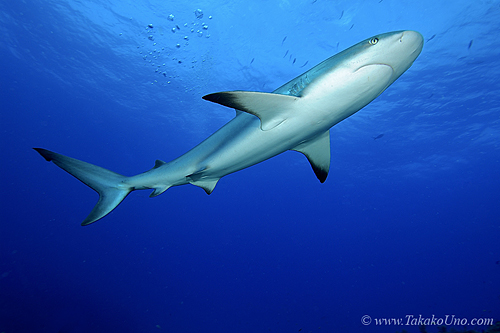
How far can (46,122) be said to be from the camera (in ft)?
150

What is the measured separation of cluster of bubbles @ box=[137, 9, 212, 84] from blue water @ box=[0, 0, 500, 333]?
0.38ft

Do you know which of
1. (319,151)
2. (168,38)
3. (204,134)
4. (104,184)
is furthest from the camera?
(204,134)

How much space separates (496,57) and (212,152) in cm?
2025

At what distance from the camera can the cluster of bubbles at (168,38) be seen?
16.3 meters

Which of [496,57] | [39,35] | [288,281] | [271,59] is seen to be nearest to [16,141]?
[39,35]

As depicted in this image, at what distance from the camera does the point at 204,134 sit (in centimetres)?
3281

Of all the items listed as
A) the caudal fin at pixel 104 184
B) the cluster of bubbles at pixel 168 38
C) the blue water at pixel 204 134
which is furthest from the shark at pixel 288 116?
the cluster of bubbles at pixel 168 38

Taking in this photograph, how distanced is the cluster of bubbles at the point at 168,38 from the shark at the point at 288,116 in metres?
15.6

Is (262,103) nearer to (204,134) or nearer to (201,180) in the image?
(201,180)

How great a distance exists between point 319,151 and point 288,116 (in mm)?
1345

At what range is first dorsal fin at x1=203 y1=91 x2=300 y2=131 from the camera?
2.16 m

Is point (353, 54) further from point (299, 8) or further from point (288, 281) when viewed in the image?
point (288, 281)

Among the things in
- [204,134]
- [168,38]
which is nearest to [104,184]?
[168,38]

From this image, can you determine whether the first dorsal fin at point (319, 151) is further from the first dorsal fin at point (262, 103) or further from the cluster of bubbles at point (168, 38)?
the cluster of bubbles at point (168, 38)
